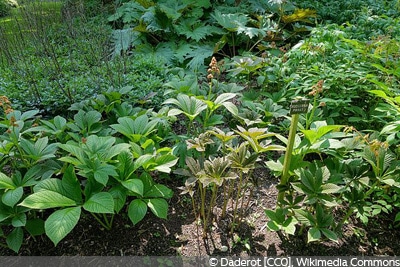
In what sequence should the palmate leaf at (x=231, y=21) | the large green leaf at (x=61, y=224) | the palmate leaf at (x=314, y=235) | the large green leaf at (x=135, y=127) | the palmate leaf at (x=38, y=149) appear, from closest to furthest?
1. the large green leaf at (x=61, y=224)
2. the palmate leaf at (x=314, y=235)
3. the palmate leaf at (x=38, y=149)
4. the large green leaf at (x=135, y=127)
5. the palmate leaf at (x=231, y=21)

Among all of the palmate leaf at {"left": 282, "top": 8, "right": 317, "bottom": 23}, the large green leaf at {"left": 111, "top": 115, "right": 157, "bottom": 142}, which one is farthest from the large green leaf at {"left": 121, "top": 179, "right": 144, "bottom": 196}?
the palmate leaf at {"left": 282, "top": 8, "right": 317, "bottom": 23}

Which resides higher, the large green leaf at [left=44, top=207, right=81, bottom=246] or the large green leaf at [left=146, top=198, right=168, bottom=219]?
the large green leaf at [left=44, top=207, right=81, bottom=246]

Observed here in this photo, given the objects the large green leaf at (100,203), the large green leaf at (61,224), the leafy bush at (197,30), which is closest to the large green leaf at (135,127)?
the large green leaf at (100,203)

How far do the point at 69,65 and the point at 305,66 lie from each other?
2429 mm

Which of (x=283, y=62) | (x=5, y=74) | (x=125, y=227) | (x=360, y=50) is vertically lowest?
(x=125, y=227)

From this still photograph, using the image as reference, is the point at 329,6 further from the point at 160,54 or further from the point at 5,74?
the point at 5,74

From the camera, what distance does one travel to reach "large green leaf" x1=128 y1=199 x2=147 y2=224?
148 centimetres

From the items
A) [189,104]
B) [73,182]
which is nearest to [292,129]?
[189,104]

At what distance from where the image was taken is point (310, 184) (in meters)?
1.47

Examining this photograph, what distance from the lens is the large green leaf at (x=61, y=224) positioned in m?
1.28

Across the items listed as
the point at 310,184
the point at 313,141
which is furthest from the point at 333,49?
the point at 310,184

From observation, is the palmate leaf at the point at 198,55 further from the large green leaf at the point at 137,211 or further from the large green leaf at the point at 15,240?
the large green leaf at the point at 15,240

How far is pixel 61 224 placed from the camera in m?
1.31

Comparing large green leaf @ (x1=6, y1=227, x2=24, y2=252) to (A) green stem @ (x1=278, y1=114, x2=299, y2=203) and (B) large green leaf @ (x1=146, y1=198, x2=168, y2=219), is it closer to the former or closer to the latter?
(B) large green leaf @ (x1=146, y1=198, x2=168, y2=219)
